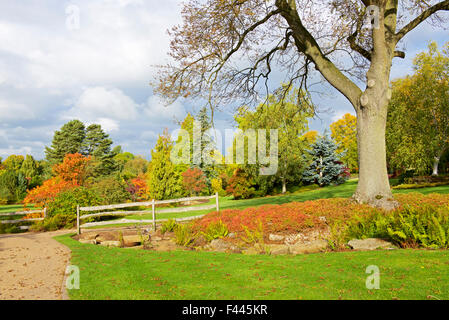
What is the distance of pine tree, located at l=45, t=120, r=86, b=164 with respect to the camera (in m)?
48.6

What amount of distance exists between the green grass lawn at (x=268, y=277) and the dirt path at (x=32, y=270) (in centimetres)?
44

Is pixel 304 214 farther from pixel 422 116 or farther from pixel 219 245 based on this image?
pixel 422 116

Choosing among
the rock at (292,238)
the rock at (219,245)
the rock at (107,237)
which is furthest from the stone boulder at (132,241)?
the rock at (292,238)

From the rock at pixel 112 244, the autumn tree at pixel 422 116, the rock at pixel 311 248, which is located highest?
the autumn tree at pixel 422 116

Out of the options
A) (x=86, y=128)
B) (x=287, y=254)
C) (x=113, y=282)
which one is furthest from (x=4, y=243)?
(x=86, y=128)

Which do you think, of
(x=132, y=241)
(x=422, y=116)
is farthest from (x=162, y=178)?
(x=422, y=116)

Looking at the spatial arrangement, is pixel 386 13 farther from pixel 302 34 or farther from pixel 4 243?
pixel 4 243

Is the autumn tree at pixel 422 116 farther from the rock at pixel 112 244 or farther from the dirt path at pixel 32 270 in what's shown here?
the dirt path at pixel 32 270

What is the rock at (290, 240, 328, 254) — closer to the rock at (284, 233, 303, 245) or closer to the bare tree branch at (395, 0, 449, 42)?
the rock at (284, 233, 303, 245)

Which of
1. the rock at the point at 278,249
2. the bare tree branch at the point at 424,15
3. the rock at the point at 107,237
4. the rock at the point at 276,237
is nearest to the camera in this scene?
the rock at the point at 278,249

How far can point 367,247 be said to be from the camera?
6.69 meters

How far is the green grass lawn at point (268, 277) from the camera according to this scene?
13.4 ft

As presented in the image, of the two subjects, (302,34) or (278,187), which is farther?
(278,187)
